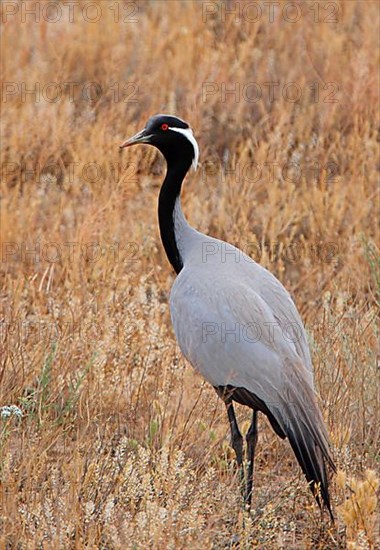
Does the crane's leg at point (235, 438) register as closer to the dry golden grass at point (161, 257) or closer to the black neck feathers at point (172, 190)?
the dry golden grass at point (161, 257)

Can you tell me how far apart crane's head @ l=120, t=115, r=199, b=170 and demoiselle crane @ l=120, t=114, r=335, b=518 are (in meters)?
0.55

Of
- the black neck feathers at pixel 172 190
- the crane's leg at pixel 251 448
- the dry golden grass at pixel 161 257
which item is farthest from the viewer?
the black neck feathers at pixel 172 190

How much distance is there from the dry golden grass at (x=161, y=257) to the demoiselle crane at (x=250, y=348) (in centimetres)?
15

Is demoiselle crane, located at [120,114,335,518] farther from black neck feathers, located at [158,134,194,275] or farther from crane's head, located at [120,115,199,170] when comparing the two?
crane's head, located at [120,115,199,170]

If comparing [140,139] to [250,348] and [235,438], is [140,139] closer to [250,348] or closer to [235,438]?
[250,348]

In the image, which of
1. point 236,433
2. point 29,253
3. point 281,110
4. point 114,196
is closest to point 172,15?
point 281,110

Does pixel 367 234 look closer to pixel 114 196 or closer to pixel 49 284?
pixel 114 196

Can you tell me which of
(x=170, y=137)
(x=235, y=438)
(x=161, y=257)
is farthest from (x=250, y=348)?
(x=161, y=257)

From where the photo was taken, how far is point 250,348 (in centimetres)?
386

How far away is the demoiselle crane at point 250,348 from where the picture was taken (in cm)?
372

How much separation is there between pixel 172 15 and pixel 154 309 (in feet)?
12.8

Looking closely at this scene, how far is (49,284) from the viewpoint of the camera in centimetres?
547

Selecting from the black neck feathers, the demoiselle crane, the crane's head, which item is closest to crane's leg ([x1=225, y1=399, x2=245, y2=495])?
the demoiselle crane

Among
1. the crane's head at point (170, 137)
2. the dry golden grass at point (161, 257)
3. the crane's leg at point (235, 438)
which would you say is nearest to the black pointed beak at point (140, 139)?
the crane's head at point (170, 137)
